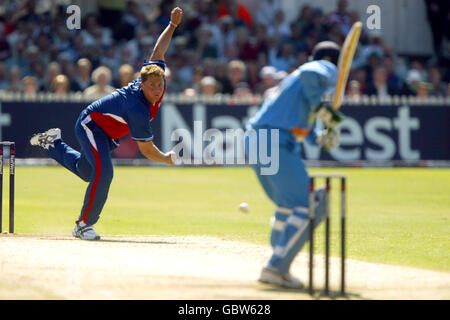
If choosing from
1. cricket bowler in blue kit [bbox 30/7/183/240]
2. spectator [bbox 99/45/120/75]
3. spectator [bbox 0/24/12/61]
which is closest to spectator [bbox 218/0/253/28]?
spectator [bbox 99/45/120/75]

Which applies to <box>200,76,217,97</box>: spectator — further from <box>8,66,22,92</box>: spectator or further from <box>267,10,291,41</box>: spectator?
<box>8,66,22,92</box>: spectator

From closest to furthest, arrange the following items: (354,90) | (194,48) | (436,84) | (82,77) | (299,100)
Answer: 1. (299,100)
2. (82,77)
3. (354,90)
4. (194,48)
5. (436,84)

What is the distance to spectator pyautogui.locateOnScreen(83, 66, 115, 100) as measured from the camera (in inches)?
843

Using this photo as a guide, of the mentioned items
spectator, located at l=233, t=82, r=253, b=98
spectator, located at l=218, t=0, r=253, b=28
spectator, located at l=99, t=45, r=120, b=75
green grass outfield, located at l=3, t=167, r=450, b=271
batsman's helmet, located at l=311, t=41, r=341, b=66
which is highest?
spectator, located at l=218, t=0, r=253, b=28

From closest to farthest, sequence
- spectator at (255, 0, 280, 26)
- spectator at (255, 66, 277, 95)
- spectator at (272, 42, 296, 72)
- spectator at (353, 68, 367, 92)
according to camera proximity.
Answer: spectator at (255, 66, 277, 95) < spectator at (353, 68, 367, 92) < spectator at (272, 42, 296, 72) < spectator at (255, 0, 280, 26)

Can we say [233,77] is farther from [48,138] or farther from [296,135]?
[296,135]

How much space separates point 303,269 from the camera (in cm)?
920

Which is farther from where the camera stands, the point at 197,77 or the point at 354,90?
the point at 354,90

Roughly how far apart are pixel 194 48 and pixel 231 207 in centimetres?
1022

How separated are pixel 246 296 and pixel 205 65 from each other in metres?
16.6

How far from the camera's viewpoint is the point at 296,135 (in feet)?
27.5

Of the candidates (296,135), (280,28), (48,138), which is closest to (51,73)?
(280,28)

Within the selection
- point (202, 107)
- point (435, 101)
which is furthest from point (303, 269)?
point (435, 101)

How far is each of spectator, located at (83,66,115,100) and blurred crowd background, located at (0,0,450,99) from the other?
0.82 ft
